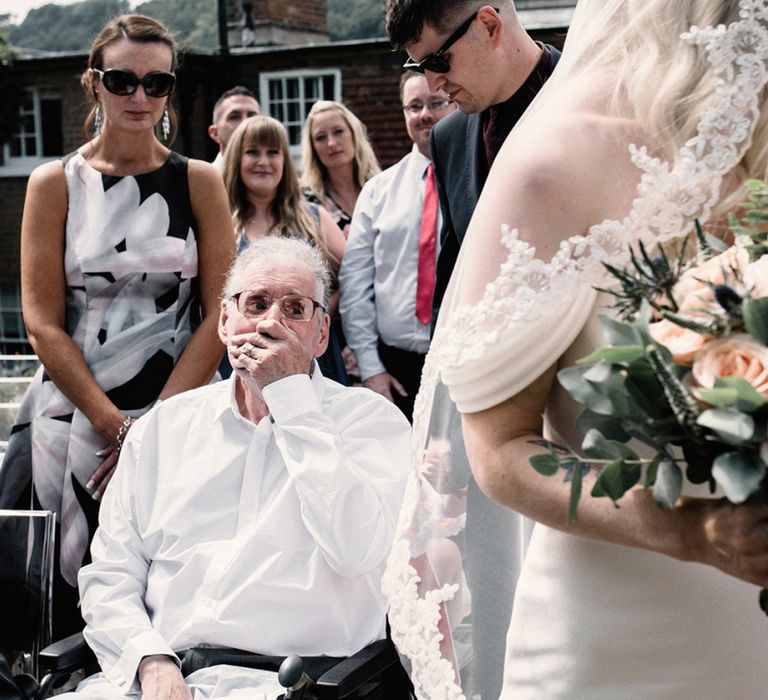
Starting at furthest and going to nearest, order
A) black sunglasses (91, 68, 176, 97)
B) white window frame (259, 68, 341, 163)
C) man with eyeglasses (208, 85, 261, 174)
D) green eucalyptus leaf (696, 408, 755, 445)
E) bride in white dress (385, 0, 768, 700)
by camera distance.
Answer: white window frame (259, 68, 341, 163), man with eyeglasses (208, 85, 261, 174), black sunglasses (91, 68, 176, 97), bride in white dress (385, 0, 768, 700), green eucalyptus leaf (696, 408, 755, 445)

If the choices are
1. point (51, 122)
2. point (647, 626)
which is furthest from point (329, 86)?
point (647, 626)

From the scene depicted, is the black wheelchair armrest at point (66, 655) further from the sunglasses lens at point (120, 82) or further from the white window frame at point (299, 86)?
the white window frame at point (299, 86)

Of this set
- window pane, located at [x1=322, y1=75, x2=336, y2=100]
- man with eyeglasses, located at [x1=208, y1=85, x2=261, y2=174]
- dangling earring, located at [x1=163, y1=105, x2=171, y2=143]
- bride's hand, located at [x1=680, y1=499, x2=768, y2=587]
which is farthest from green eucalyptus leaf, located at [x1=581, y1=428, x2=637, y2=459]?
window pane, located at [x1=322, y1=75, x2=336, y2=100]

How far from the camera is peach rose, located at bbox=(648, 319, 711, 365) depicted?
4.12 feet

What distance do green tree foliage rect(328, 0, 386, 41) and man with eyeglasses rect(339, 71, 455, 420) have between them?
1307 centimetres

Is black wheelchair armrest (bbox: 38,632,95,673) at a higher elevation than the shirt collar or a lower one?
lower

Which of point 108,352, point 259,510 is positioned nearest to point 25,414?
point 108,352

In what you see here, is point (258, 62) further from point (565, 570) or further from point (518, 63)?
point (565, 570)

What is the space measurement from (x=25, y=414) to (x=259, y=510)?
122 cm

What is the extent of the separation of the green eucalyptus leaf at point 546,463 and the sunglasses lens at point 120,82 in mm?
2779

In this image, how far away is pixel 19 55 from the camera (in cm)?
1794

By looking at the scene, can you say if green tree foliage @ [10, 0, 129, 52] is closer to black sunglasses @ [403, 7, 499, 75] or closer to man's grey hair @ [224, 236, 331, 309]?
man's grey hair @ [224, 236, 331, 309]

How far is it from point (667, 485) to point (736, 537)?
9 centimetres

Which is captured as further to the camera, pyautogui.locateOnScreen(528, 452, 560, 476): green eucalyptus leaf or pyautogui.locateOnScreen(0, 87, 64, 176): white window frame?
pyautogui.locateOnScreen(0, 87, 64, 176): white window frame
